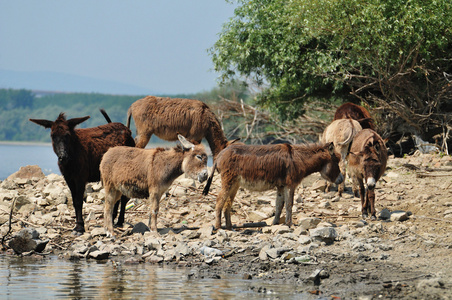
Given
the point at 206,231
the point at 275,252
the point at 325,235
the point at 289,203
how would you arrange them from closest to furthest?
the point at 275,252
the point at 325,235
the point at 206,231
the point at 289,203

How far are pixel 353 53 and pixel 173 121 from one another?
659cm

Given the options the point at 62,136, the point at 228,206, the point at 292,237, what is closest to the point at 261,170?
the point at 228,206

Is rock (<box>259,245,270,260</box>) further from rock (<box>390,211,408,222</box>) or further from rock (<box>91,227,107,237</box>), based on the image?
rock (<box>91,227,107,237</box>)

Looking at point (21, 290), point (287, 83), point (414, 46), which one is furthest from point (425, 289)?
point (287, 83)

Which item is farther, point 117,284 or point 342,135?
point 342,135

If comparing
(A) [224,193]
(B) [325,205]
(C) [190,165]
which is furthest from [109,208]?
(B) [325,205]

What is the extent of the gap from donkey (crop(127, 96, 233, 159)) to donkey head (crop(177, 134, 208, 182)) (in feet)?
11.2

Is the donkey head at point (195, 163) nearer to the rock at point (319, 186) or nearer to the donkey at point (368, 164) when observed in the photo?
the donkey at point (368, 164)

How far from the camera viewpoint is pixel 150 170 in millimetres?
10883

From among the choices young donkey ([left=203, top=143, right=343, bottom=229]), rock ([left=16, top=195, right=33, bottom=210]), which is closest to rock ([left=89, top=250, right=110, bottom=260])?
young donkey ([left=203, top=143, right=343, bottom=229])

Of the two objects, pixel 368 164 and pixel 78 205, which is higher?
pixel 368 164

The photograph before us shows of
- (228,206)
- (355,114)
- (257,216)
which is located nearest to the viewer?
(228,206)

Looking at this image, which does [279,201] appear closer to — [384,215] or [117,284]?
[384,215]

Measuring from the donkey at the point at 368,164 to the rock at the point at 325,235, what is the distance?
1851 millimetres
